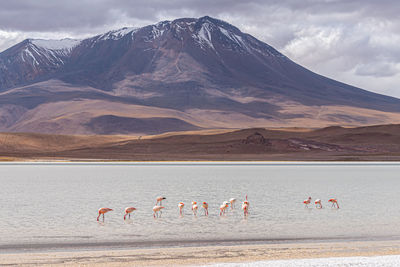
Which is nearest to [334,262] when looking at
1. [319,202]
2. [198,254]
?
[198,254]

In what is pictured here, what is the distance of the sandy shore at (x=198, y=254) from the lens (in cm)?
1440

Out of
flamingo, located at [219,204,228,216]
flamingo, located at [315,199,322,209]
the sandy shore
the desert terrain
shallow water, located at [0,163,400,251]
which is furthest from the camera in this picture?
the desert terrain

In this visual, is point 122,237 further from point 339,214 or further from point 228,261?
point 339,214

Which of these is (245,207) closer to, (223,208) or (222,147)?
(223,208)

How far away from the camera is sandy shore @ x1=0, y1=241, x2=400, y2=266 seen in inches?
567

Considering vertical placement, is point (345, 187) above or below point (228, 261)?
above

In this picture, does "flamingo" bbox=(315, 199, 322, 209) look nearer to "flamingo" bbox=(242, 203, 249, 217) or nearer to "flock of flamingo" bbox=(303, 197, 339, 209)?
"flock of flamingo" bbox=(303, 197, 339, 209)

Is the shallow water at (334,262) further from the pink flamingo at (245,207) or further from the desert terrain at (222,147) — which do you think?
the desert terrain at (222,147)

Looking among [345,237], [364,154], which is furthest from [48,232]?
[364,154]

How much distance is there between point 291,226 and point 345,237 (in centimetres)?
256

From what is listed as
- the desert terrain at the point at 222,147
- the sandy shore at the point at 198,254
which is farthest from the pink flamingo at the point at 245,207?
→ the desert terrain at the point at 222,147

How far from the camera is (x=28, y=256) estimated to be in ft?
49.8

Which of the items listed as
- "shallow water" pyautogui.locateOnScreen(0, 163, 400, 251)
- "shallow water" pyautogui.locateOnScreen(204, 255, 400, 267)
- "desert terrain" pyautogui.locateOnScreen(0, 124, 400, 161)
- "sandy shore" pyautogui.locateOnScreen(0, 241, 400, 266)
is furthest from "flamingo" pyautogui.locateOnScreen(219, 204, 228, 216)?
"desert terrain" pyautogui.locateOnScreen(0, 124, 400, 161)

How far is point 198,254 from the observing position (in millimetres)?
15461
